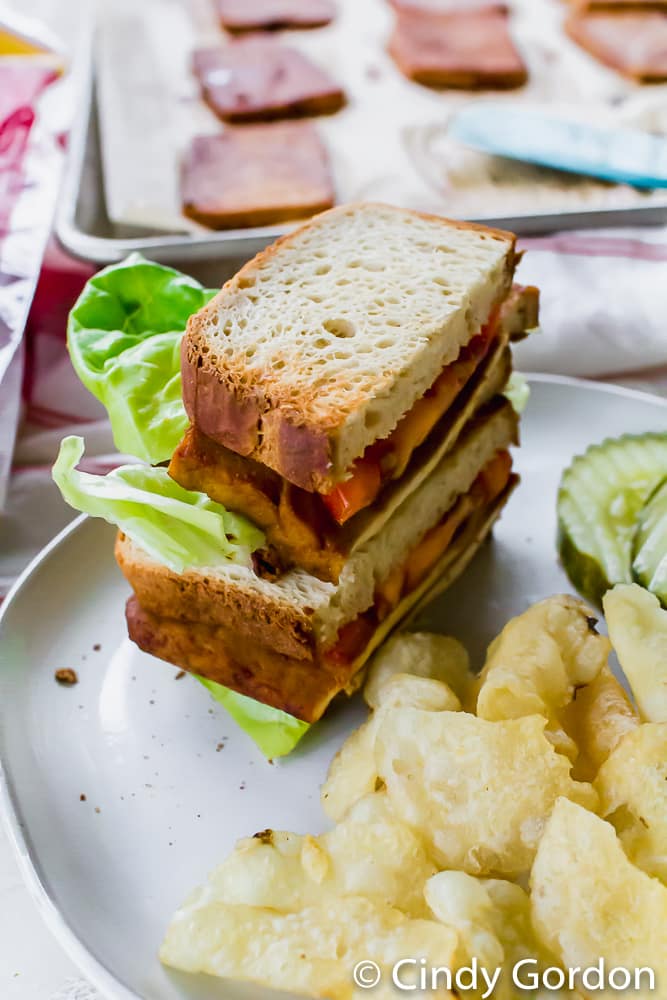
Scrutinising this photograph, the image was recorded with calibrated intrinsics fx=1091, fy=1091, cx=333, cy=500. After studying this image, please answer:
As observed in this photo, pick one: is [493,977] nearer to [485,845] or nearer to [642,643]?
[485,845]

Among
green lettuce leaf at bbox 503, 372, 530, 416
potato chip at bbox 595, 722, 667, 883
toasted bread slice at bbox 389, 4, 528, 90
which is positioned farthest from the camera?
toasted bread slice at bbox 389, 4, 528, 90

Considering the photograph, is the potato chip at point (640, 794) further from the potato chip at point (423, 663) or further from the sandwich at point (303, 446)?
the sandwich at point (303, 446)

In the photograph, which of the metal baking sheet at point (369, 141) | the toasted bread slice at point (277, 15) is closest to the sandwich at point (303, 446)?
the metal baking sheet at point (369, 141)

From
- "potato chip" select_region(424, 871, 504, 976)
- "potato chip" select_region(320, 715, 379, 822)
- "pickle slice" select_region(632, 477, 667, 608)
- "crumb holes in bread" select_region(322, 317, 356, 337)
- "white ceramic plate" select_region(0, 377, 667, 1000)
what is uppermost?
"crumb holes in bread" select_region(322, 317, 356, 337)

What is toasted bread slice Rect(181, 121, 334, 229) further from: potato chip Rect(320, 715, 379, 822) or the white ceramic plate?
potato chip Rect(320, 715, 379, 822)

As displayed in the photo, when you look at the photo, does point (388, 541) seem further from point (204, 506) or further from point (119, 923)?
point (119, 923)

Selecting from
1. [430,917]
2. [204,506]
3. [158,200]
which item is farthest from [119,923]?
[158,200]

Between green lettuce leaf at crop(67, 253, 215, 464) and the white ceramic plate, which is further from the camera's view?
green lettuce leaf at crop(67, 253, 215, 464)

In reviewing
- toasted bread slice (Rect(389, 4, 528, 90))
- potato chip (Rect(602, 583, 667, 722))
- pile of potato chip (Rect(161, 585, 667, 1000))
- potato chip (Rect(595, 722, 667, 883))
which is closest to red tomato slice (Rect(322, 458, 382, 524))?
pile of potato chip (Rect(161, 585, 667, 1000))
